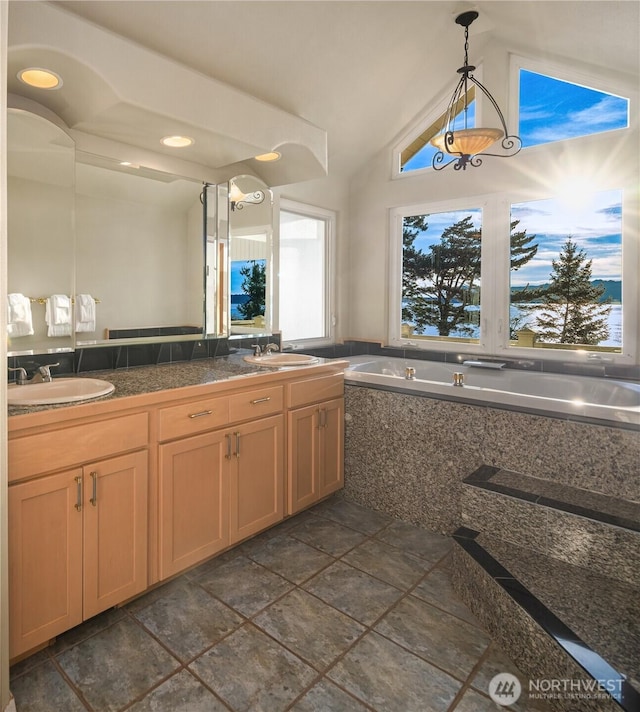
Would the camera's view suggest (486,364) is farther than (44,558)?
Yes

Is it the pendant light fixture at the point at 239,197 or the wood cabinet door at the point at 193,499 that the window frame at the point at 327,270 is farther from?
the wood cabinet door at the point at 193,499

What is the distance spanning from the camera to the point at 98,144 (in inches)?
92.4

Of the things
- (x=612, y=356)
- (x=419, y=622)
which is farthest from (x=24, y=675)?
(x=612, y=356)

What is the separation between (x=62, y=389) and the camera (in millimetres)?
2014

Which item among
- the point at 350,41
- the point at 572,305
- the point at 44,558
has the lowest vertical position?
the point at 44,558

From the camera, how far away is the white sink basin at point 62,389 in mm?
1868

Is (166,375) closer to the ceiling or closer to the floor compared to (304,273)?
closer to the floor

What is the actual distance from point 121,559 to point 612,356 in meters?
3.02

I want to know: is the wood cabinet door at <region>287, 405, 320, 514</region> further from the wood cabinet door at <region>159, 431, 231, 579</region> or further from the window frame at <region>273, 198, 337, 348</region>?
the window frame at <region>273, 198, 337, 348</region>

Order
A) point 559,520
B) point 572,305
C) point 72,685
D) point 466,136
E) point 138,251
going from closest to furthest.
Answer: point 72,685 → point 559,520 → point 138,251 → point 466,136 → point 572,305

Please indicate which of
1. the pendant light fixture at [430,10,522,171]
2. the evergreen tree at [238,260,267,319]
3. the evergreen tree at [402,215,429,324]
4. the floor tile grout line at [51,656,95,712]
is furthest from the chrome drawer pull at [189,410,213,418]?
the evergreen tree at [402,215,429,324]

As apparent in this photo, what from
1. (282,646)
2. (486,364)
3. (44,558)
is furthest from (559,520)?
(44,558)

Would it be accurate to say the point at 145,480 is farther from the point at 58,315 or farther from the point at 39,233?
the point at 39,233

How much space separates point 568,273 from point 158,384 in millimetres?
2763
